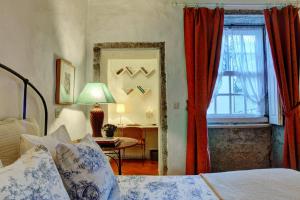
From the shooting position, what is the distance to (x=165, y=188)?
154 cm

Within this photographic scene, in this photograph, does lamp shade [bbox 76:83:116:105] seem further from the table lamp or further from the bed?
the bed

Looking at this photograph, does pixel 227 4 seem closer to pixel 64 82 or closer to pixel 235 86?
pixel 235 86

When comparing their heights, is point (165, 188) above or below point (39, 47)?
below

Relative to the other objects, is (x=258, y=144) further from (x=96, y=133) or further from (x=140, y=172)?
(x=96, y=133)

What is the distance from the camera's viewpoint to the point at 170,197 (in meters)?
1.37

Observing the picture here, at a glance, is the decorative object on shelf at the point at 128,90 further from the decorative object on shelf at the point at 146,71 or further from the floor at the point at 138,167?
the floor at the point at 138,167

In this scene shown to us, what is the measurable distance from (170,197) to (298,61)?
3.01 metres

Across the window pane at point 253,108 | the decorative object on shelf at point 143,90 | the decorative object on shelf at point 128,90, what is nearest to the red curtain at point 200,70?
the window pane at point 253,108

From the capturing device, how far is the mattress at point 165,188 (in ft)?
4.55

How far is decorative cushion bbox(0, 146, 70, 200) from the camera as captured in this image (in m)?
0.73

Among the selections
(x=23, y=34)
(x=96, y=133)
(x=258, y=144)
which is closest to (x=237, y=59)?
(x=258, y=144)

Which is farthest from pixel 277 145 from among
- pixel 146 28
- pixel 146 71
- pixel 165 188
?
pixel 146 71

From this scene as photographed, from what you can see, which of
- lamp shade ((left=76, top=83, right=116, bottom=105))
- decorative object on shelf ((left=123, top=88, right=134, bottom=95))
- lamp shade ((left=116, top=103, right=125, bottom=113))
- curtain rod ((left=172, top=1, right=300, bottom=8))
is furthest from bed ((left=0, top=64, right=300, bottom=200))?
decorative object on shelf ((left=123, top=88, right=134, bottom=95))

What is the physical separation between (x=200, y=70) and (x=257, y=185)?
6.89ft
